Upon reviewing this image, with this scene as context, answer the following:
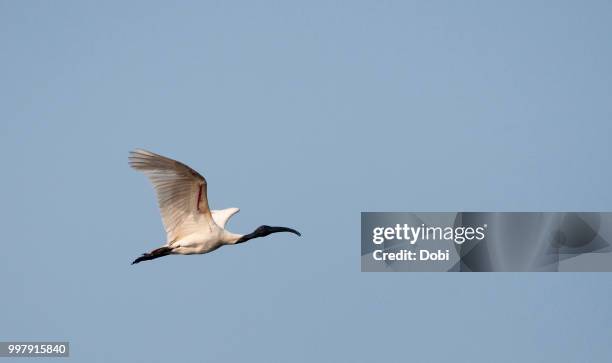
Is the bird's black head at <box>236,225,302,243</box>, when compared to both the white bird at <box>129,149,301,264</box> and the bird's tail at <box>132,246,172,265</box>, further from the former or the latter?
the bird's tail at <box>132,246,172,265</box>

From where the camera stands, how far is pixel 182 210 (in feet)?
88.6

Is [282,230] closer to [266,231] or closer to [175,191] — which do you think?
[266,231]

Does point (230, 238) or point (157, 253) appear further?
point (230, 238)

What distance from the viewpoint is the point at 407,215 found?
37062 millimetres

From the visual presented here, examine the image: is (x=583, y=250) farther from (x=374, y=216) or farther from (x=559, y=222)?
(x=374, y=216)

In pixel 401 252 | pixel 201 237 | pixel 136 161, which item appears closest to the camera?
pixel 136 161

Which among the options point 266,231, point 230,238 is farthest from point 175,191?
point 266,231

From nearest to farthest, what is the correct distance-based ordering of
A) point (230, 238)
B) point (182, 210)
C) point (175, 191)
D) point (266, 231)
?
point (175, 191), point (182, 210), point (230, 238), point (266, 231)

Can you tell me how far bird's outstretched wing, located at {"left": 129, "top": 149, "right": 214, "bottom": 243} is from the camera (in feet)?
84.4

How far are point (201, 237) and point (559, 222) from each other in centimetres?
1375

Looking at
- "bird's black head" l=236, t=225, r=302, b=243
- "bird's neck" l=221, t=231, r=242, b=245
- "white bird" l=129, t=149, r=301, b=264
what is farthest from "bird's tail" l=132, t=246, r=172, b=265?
"bird's black head" l=236, t=225, r=302, b=243

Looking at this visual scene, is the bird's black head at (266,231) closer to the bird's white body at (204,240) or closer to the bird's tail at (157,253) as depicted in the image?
the bird's white body at (204,240)

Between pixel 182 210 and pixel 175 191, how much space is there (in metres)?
0.60

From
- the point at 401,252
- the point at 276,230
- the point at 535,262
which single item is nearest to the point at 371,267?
the point at 401,252
